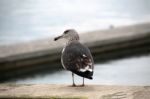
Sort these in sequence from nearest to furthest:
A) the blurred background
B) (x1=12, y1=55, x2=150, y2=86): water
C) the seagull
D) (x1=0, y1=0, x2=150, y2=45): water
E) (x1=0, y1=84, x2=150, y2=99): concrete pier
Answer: (x1=0, y1=84, x2=150, y2=99): concrete pier < the seagull < (x1=12, y1=55, x2=150, y2=86): water < the blurred background < (x1=0, y1=0, x2=150, y2=45): water

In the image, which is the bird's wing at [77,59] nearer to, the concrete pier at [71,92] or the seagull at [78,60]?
the seagull at [78,60]

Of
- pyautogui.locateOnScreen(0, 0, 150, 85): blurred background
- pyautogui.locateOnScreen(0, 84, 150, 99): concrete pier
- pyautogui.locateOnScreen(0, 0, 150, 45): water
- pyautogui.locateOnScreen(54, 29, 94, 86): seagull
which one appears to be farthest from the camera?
pyautogui.locateOnScreen(0, 0, 150, 45): water

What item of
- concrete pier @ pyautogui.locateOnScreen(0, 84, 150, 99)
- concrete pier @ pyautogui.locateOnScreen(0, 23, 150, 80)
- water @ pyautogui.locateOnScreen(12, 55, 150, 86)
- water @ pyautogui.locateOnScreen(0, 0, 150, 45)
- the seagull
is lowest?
concrete pier @ pyautogui.locateOnScreen(0, 84, 150, 99)

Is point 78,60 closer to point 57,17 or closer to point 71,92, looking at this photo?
point 71,92

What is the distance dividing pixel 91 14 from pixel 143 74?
1104 centimetres

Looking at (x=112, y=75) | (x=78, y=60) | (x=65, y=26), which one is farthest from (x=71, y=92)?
(x=65, y=26)

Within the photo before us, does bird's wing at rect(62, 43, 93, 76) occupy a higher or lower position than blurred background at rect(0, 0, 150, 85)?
lower

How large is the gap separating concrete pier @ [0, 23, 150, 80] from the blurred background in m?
0.04

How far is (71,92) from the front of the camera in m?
7.02

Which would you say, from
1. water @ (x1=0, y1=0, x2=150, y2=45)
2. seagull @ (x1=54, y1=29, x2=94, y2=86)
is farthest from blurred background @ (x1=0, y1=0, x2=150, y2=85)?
seagull @ (x1=54, y1=29, x2=94, y2=86)

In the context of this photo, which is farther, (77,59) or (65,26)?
(65,26)

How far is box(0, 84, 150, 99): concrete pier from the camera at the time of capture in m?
6.62

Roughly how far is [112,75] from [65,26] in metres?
8.19

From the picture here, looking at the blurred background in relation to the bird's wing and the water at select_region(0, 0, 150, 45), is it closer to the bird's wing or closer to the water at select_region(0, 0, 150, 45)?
the water at select_region(0, 0, 150, 45)
